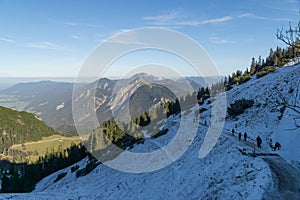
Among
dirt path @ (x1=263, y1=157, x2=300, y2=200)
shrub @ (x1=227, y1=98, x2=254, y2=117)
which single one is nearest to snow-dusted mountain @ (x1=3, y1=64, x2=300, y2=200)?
dirt path @ (x1=263, y1=157, x2=300, y2=200)

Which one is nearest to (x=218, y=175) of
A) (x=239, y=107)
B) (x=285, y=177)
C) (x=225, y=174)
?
(x=225, y=174)

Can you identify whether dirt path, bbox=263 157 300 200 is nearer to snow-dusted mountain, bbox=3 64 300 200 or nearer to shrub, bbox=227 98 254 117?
snow-dusted mountain, bbox=3 64 300 200

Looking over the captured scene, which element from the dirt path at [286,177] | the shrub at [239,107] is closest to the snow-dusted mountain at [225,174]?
the dirt path at [286,177]

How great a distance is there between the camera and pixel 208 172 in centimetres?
2394

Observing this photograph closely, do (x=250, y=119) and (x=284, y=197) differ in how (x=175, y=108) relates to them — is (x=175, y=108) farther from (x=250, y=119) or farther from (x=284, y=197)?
(x=284, y=197)

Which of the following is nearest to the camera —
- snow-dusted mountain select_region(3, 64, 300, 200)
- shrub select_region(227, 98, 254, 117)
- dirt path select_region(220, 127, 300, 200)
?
dirt path select_region(220, 127, 300, 200)

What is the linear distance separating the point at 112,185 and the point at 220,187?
53.6ft

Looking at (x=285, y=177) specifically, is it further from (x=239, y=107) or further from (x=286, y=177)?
(x=239, y=107)

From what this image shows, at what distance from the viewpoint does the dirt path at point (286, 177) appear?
16219mm

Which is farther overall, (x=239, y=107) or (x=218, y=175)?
(x=239, y=107)

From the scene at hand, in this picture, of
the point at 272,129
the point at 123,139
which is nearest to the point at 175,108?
the point at 123,139

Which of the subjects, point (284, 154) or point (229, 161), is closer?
point (229, 161)

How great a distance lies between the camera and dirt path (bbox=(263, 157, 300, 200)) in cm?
1622

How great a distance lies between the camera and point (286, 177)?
18781mm
